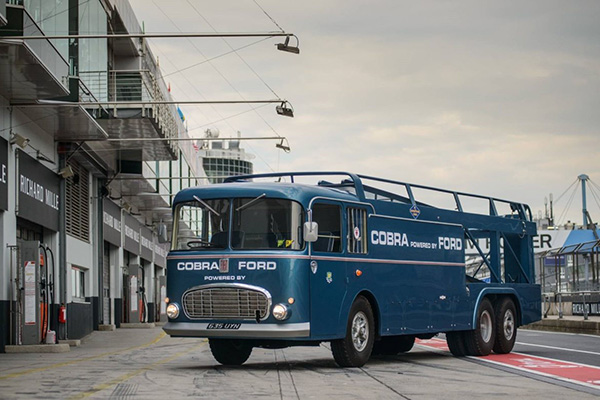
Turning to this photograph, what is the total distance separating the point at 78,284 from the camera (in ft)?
111

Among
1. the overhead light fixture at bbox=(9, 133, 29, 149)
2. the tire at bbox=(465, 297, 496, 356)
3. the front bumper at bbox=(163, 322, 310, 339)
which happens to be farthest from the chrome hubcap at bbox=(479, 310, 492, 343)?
the overhead light fixture at bbox=(9, 133, 29, 149)

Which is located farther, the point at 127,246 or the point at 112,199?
the point at 127,246

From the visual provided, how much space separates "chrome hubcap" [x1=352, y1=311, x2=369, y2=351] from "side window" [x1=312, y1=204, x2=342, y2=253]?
110 cm

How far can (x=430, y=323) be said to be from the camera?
18359 mm

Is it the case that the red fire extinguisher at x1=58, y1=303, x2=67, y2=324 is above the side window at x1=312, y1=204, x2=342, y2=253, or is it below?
below

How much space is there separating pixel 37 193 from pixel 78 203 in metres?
6.43

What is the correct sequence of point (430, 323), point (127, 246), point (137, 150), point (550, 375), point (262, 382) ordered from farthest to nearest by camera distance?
point (127, 246), point (137, 150), point (430, 323), point (550, 375), point (262, 382)

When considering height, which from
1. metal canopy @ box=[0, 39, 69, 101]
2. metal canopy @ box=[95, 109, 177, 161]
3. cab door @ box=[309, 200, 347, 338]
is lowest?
cab door @ box=[309, 200, 347, 338]

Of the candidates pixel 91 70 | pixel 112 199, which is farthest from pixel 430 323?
pixel 112 199

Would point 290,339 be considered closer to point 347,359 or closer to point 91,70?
point 347,359

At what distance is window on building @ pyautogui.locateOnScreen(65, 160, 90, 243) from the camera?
31688mm

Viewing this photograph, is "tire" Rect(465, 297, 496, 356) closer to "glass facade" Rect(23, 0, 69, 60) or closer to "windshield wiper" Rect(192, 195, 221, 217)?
"windshield wiper" Rect(192, 195, 221, 217)

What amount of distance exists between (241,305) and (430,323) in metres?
4.42

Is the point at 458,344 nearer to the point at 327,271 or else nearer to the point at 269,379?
the point at 327,271
